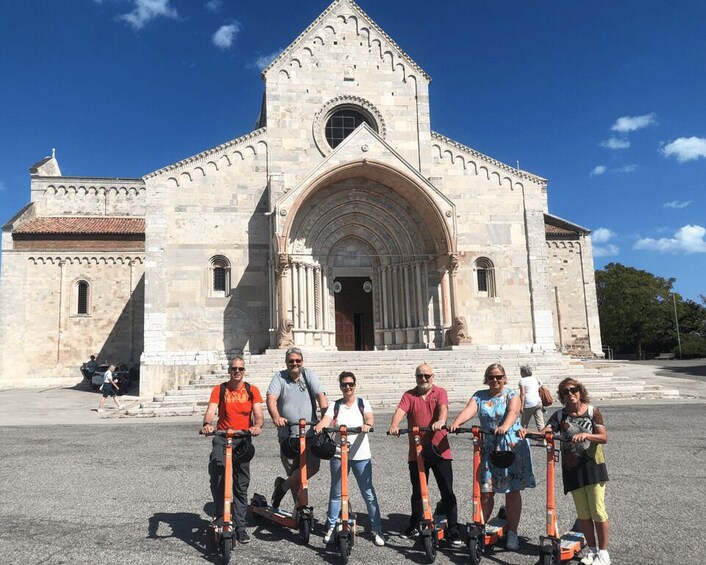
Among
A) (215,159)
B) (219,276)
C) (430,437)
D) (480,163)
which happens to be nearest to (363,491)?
(430,437)

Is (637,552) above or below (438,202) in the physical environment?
below

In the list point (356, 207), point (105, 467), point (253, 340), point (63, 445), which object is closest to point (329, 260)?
point (356, 207)

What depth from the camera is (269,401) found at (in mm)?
5633

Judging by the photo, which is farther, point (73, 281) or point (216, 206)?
point (73, 281)

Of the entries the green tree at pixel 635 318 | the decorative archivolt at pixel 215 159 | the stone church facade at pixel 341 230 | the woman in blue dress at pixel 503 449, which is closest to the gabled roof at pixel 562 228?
the stone church facade at pixel 341 230

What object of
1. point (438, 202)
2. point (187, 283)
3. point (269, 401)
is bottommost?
point (269, 401)

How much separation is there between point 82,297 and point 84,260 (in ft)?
6.20

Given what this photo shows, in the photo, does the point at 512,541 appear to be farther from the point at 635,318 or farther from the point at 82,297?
the point at 635,318

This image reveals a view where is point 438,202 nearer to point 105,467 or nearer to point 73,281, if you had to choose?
point 105,467

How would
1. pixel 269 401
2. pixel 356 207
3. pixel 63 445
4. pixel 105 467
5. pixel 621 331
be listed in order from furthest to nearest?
1. pixel 621 331
2. pixel 356 207
3. pixel 63 445
4. pixel 105 467
5. pixel 269 401

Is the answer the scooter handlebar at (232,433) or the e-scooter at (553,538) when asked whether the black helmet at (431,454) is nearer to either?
the e-scooter at (553,538)

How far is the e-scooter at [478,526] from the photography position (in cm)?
471

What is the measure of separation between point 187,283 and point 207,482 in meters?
14.0

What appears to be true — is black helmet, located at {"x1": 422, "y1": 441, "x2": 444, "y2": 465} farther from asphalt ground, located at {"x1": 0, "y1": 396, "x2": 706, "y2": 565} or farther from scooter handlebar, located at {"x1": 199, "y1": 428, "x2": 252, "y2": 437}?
scooter handlebar, located at {"x1": 199, "y1": 428, "x2": 252, "y2": 437}
